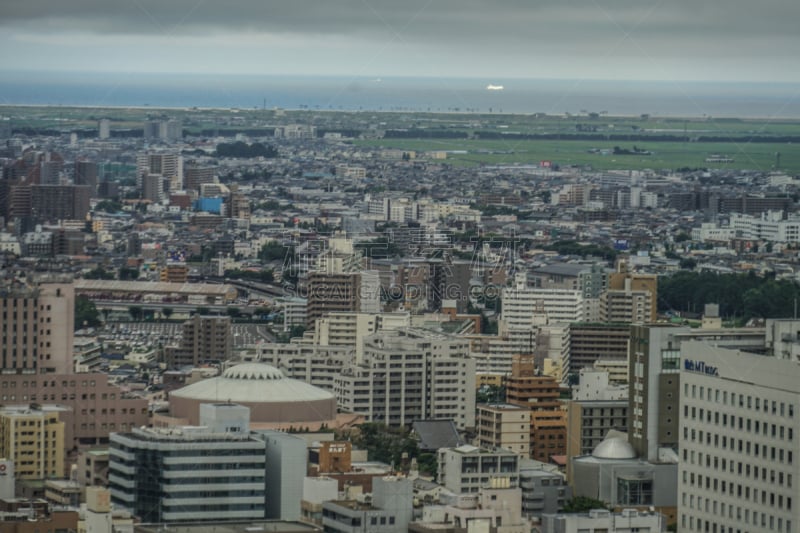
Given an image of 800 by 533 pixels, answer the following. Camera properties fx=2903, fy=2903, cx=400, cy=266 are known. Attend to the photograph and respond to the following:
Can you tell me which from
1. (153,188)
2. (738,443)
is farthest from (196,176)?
(738,443)

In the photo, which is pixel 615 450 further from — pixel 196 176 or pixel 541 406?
pixel 196 176

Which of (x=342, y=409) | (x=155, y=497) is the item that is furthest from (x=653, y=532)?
(x=342, y=409)

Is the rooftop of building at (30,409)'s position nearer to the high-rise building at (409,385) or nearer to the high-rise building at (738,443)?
the high-rise building at (409,385)

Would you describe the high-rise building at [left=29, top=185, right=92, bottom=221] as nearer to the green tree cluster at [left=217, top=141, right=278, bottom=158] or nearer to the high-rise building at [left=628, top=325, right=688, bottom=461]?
the green tree cluster at [left=217, top=141, right=278, bottom=158]

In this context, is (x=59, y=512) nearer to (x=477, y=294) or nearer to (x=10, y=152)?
(x=477, y=294)

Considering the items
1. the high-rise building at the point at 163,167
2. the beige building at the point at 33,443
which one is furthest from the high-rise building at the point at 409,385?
the high-rise building at the point at 163,167

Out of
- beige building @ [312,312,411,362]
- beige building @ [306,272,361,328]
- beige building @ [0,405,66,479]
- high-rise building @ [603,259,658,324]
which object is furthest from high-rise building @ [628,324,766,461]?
beige building @ [306,272,361,328]
